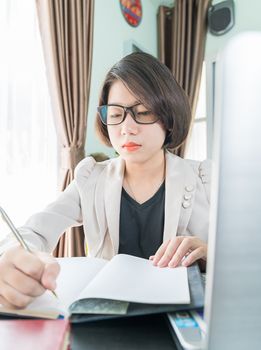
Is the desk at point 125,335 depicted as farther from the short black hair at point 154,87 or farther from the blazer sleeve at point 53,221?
the short black hair at point 154,87

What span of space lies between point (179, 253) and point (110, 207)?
358 mm

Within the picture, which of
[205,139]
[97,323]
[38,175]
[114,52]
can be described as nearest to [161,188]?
[97,323]

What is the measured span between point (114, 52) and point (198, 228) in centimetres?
214

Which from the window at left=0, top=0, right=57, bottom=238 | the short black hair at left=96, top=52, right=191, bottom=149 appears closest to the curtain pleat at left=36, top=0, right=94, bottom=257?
the window at left=0, top=0, right=57, bottom=238

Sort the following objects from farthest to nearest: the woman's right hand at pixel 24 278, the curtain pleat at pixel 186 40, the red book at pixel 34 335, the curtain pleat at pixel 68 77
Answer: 1. the curtain pleat at pixel 186 40
2. the curtain pleat at pixel 68 77
3. the woman's right hand at pixel 24 278
4. the red book at pixel 34 335

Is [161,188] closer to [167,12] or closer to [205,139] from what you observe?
[205,139]

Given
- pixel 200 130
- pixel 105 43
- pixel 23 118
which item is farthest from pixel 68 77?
pixel 200 130

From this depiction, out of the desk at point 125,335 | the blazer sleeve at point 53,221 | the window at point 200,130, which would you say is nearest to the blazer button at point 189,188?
the blazer sleeve at point 53,221

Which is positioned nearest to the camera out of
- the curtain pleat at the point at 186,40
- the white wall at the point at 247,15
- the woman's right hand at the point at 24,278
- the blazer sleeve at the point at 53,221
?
the woman's right hand at the point at 24,278

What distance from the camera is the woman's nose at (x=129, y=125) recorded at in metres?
0.78

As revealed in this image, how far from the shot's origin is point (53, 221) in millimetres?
829

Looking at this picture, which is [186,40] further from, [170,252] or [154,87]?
[170,252]

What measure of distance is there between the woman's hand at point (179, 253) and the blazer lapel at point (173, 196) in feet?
0.76

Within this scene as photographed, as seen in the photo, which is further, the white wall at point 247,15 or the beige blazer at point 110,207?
the white wall at point 247,15
